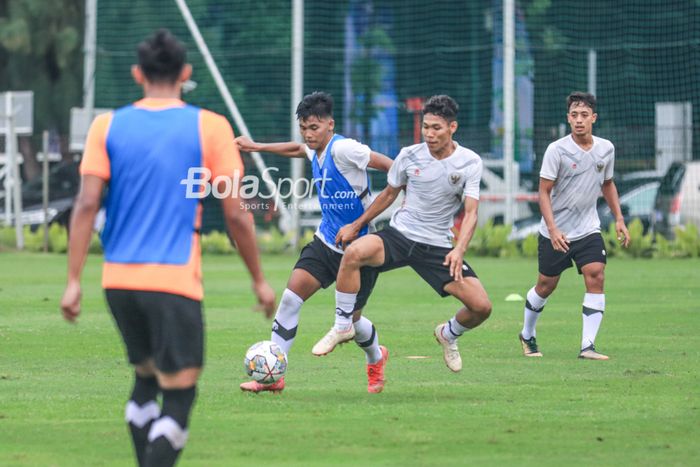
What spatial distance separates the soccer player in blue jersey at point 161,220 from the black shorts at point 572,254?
21.3 ft

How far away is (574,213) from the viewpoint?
40.8 ft

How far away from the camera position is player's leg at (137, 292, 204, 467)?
602cm

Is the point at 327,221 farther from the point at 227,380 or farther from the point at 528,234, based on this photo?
the point at 528,234

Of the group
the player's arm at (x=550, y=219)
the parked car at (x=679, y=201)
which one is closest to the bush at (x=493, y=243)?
the parked car at (x=679, y=201)

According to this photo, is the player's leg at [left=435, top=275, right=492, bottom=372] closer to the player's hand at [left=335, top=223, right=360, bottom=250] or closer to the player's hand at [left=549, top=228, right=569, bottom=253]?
the player's hand at [left=335, top=223, right=360, bottom=250]

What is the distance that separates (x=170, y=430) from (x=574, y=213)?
6.98 meters

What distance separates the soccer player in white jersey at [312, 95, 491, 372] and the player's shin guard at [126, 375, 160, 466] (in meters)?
3.72

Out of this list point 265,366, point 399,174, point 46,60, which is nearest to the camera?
point 265,366

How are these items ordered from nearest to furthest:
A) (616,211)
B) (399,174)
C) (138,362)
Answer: (138,362)
(399,174)
(616,211)

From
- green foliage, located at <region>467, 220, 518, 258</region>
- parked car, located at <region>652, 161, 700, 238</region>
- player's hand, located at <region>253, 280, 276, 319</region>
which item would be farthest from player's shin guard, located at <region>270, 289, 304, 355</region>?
parked car, located at <region>652, 161, 700, 238</region>

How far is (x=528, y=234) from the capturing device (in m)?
28.2

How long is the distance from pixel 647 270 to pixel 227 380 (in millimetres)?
13985

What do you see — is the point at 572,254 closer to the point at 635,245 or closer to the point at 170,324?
the point at 170,324

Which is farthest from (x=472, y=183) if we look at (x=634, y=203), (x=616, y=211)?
(x=634, y=203)
